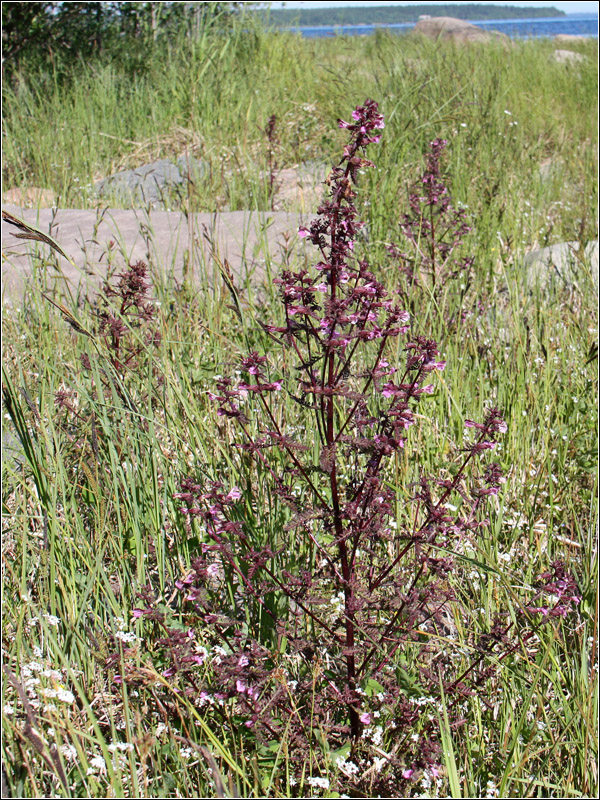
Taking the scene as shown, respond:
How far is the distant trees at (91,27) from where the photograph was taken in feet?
27.4

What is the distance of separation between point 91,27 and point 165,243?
21.2 ft

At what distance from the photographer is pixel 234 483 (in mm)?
2125

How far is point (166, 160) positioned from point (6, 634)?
5.65 m

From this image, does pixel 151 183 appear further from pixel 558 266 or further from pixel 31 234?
pixel 31 234

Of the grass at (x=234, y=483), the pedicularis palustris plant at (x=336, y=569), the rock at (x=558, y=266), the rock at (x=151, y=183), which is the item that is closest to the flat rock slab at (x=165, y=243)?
the grass at (x=234, y=483)

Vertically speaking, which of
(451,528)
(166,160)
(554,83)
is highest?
(554,83)

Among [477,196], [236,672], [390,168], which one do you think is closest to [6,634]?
[236,672]

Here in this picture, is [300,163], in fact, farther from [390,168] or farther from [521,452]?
[521,452]

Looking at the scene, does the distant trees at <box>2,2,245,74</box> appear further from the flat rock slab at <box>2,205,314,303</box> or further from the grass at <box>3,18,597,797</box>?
the flat rock slab at <box>2,205,314,303</box>

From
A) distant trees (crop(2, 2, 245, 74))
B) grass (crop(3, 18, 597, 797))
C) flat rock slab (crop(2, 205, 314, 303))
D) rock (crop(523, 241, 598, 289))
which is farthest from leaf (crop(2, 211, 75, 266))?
distant trees (crop(2, 2, 245, 74))

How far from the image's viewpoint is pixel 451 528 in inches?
64.4

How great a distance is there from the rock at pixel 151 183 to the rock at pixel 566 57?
21.7 feet

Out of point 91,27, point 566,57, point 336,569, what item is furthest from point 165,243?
point 566,57

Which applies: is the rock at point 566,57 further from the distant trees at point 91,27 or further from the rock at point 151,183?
the rock at point 151,183
